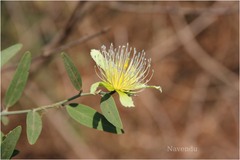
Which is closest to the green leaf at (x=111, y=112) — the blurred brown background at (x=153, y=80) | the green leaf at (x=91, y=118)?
the green leaf at (x=91, y=118)

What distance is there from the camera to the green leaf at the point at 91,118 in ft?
3.17

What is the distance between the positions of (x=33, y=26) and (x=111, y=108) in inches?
75.8

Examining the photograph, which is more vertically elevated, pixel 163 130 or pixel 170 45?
pixel 170 45

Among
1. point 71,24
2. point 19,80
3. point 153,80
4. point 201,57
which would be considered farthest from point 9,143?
point 153,80

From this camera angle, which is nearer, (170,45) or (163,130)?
(163,130)

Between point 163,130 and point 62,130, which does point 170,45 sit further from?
point 62,130

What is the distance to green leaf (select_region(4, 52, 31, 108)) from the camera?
39.8 inches

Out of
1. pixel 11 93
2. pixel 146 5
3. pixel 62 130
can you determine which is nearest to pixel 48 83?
pixel 62 130

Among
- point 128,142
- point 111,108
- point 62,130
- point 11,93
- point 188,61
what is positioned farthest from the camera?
point 188,61

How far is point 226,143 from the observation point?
3.19 m

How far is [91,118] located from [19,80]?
22 centimetres

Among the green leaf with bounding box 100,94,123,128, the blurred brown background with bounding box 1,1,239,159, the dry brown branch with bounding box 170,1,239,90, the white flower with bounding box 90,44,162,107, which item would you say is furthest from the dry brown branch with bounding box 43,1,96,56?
the dry brown branch with bounding box 170,1,239,90

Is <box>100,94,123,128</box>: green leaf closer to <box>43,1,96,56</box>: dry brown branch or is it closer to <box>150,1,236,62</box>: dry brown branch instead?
<box>43,1,96,56</box>: dry brown branch

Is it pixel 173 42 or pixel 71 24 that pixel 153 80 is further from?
pixel 71 24
